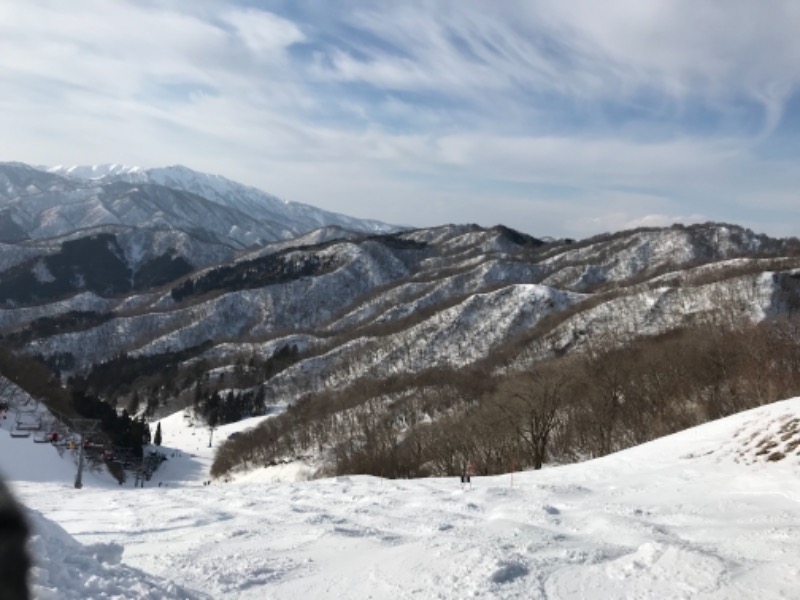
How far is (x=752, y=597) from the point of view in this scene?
31.3 feet

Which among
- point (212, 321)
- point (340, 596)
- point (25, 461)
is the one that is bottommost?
point (25, 461)

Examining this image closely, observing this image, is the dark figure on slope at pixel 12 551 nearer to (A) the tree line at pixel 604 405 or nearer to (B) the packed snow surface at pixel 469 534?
(B) the packed snow surface at pixel 469 534

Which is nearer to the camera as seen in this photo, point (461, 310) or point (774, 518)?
point (774, 518)

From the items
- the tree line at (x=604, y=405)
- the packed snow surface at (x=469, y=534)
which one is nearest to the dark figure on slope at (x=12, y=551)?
the packed snow surface at (x=469, y=534)

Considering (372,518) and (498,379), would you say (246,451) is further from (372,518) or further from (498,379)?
(372,518)

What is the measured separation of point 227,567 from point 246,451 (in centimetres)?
8590

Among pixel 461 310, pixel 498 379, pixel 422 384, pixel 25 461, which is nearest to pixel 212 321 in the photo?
pixel 461 310

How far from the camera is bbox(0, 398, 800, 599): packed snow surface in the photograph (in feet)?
32.1

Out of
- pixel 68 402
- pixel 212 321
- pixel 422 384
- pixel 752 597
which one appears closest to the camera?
pixel 752 597

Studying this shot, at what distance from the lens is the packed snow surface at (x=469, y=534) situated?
9789mm

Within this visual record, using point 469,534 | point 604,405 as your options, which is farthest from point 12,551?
point 604,405

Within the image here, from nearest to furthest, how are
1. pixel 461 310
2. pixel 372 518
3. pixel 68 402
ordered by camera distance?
pixel 372 518 → pixel 68 402 → pixel 461 310

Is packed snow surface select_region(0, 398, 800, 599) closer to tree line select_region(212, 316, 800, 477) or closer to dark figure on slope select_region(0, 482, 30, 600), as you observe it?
dark figure on slope select_region(0, 482, 30, 600)

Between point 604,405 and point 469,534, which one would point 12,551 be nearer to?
point 469,534
